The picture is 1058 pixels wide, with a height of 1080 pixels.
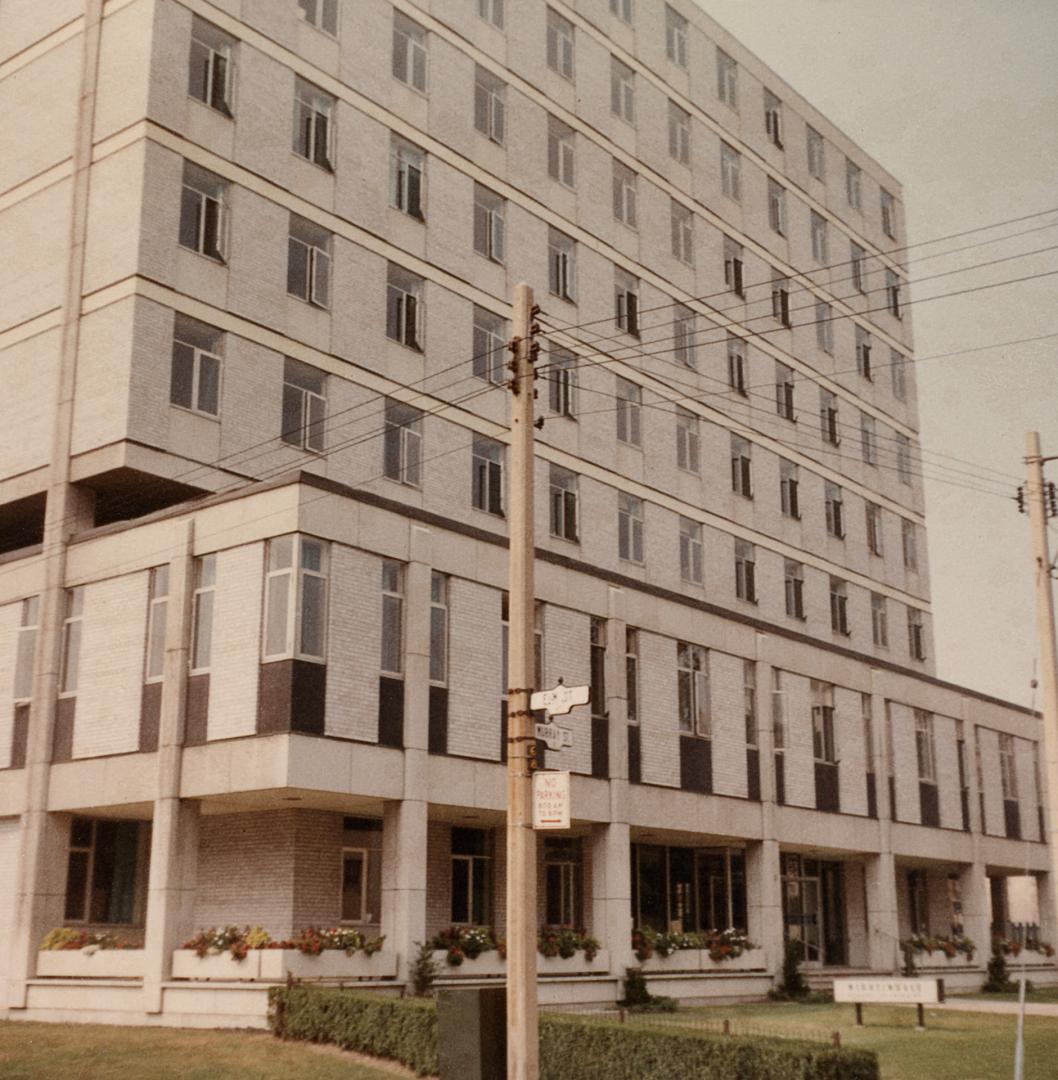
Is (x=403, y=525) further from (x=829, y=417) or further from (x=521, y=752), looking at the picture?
(x=829, y=417)

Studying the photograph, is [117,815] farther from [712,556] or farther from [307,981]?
[712,556]

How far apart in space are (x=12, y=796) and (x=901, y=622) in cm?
3659

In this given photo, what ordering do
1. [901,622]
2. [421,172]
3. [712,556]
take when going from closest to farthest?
[421,172]
[712,556]
[901,622]

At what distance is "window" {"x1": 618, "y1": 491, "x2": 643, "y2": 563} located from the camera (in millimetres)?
43156

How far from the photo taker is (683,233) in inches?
1917

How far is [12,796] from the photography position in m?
30.3

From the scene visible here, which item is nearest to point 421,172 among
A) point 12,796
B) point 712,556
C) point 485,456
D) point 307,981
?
point 485,456

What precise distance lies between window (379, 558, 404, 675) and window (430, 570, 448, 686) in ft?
3.08

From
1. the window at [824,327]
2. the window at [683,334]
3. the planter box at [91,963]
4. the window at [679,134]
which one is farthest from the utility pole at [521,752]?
the window at [824,327]

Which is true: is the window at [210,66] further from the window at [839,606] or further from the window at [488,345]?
the window at [839,606]

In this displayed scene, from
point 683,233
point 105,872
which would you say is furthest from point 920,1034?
point 683,233

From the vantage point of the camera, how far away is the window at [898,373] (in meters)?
60.3

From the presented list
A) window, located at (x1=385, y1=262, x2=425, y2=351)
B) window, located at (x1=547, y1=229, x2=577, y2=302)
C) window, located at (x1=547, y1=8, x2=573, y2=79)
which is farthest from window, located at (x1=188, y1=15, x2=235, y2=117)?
window, located at (x1=547, y1=8, x2=573, y2=79)

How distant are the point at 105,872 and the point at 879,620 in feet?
109
